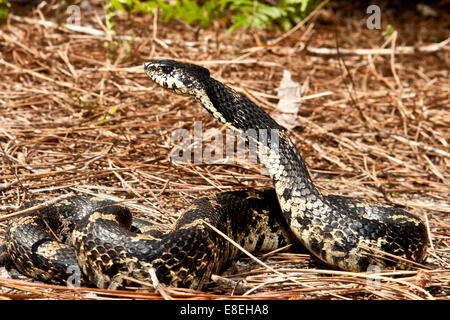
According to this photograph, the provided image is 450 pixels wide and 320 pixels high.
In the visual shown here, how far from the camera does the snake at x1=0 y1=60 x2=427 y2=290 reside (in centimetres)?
400

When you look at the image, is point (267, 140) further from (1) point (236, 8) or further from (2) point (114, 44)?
(1) point (236, 8)

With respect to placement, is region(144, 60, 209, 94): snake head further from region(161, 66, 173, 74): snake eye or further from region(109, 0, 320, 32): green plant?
region(109, 0, 320, 32): green plant

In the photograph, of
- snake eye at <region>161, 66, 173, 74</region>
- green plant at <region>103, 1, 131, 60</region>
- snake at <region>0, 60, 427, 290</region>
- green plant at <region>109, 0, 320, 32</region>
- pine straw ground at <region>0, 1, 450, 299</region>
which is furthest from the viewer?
green plant at <region>109, 0, 320, 32</region>

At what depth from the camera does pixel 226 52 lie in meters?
9.12

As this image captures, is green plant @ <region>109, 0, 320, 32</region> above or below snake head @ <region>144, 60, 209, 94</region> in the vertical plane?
above

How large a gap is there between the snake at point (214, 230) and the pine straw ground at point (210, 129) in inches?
7.9

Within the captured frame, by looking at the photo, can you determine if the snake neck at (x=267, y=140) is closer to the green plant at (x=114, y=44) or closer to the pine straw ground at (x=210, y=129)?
the pine straw ground at (x=210, y=129)

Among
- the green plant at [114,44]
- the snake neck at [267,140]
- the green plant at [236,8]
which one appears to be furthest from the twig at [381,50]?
the snake neck at [267,140]

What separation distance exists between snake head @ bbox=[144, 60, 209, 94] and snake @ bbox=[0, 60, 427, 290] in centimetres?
1

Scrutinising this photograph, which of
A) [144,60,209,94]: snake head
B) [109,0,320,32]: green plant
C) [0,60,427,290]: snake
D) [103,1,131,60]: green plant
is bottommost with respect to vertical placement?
[0,60,427,290]: snake

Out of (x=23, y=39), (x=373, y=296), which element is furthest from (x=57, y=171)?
(x=23, y=39)

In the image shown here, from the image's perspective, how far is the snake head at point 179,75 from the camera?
486cm

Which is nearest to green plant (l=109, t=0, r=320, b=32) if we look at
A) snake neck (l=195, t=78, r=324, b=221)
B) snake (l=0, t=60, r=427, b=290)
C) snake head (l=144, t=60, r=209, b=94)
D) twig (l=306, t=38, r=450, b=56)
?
twig (l=306, t=38, r=450, b=56)

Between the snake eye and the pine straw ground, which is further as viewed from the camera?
the snake eye
